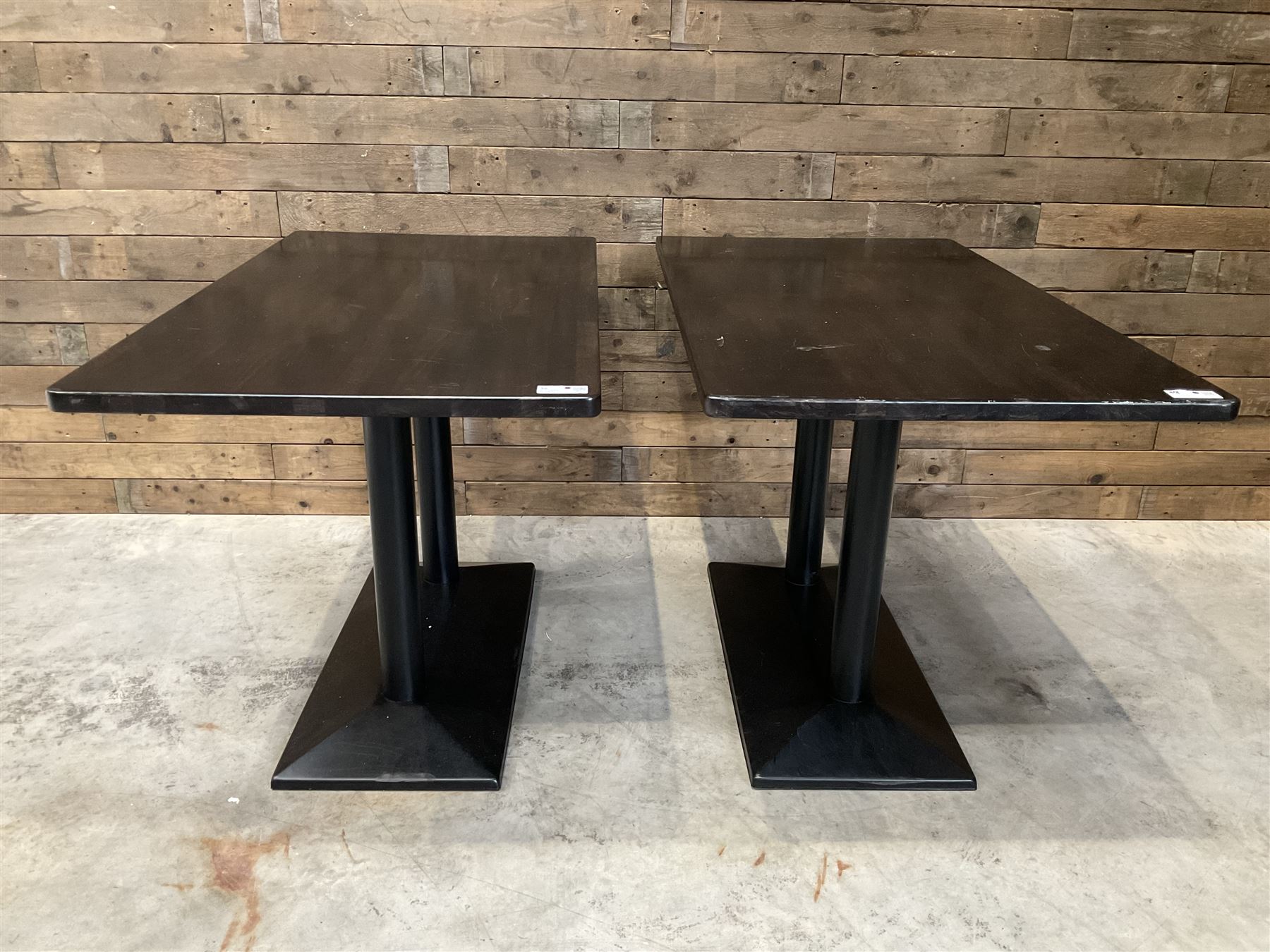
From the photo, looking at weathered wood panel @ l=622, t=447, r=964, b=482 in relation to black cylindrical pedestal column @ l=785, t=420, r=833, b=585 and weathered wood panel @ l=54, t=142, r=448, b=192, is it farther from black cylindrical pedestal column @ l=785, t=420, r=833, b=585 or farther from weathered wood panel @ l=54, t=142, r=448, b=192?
weathered wood panel @ l=54, t=142, r=448, b=192

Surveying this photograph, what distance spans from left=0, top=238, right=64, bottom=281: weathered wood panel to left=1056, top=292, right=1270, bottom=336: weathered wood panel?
109 inches

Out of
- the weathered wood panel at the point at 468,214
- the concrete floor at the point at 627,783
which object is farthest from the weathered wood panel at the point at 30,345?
the weathered wood panel at the point at 468,214

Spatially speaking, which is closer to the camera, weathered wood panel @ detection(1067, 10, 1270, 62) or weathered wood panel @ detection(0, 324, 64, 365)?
weathered wood panel @ detection(1067, 10, 1270, 62)

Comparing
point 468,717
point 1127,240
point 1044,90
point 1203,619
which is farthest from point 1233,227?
point 468,717

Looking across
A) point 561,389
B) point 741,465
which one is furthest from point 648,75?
point 561,389

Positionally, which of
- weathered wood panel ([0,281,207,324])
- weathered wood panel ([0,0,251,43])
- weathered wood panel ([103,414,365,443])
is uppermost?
weathered wood panel ([0,0,251,43])

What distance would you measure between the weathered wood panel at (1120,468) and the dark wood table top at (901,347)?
2.86 ft

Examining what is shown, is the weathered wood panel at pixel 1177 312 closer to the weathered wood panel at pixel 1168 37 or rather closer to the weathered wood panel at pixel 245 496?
the weathered wood panel at pixel 1168 37

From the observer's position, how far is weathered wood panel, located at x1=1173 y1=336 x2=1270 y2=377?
9.80 ft

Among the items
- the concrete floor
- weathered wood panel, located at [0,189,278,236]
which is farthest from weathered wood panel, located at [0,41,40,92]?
the concrete floor

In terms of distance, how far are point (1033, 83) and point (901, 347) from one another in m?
1.40

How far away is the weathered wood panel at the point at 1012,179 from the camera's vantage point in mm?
2779

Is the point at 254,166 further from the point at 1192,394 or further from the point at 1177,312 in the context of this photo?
the point at 1177,312

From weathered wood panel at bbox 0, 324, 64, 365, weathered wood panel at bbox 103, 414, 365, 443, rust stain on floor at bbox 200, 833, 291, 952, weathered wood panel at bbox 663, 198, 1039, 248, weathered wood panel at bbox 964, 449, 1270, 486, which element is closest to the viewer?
rust stain on floor at bbox 200, 833, 291, 952
